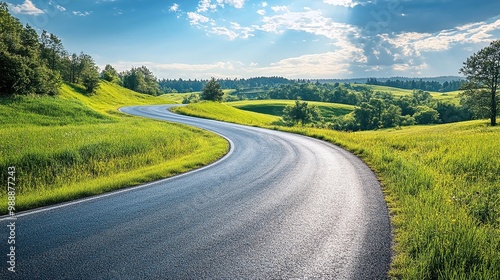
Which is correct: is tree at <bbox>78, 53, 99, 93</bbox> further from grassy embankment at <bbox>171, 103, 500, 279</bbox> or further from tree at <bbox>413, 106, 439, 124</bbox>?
tree at <bbox>413, 106, 439, 124</bbox>

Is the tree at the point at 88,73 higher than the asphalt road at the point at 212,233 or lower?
higher

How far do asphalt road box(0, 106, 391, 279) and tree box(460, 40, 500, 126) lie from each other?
1825 inches

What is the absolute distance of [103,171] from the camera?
36.7ft

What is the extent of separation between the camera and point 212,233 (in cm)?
539

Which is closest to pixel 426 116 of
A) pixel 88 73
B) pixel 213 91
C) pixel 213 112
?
pixel 213 91

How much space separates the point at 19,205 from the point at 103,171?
4326 millimetres

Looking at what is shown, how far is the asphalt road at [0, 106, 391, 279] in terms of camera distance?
13.8ft

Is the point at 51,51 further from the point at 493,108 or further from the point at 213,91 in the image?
the point at 493,108

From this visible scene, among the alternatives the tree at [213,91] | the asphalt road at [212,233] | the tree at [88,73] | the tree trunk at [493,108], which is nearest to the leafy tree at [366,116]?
the tree at [213,91]

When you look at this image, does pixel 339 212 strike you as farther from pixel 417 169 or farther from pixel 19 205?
pixel 19 205

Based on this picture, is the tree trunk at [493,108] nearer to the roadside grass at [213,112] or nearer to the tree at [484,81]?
the tree at [484,81]

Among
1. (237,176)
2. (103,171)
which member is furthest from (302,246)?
(103,171)

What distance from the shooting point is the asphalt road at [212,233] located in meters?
4.20

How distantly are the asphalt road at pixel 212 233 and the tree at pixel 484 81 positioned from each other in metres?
46.4
